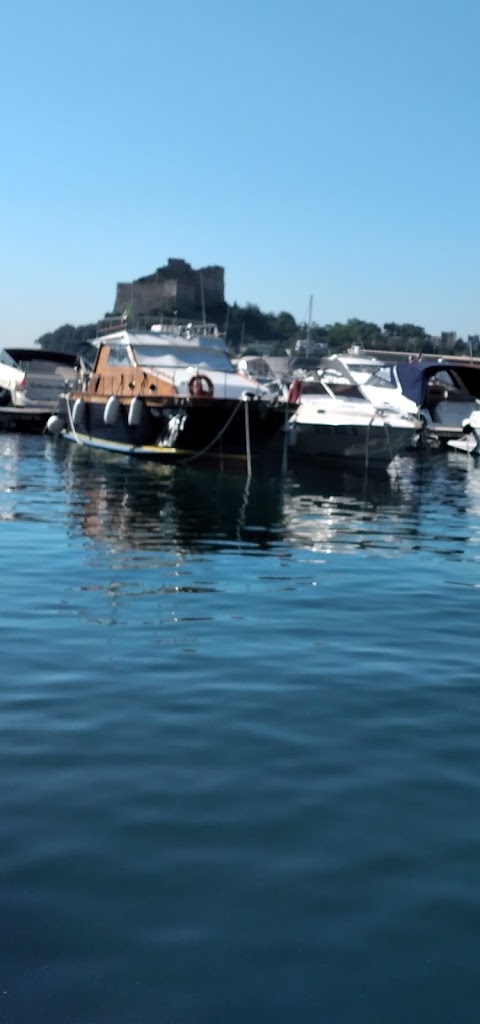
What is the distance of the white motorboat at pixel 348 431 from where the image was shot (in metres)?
26.3

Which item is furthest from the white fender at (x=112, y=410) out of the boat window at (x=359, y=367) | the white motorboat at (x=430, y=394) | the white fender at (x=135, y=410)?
the boat window at (x=359, y=367)

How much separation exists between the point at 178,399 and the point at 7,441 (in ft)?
38.6

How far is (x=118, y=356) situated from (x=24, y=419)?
12970mm

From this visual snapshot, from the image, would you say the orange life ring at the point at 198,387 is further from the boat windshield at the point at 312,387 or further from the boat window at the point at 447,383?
the boat window at the point at 447,383

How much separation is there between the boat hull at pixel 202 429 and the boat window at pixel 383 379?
10283mm

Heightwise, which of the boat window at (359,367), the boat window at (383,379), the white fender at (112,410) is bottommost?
the white fender at (112,410)

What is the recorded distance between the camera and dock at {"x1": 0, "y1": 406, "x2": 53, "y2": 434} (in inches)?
1571

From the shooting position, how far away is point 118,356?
92.6 ft

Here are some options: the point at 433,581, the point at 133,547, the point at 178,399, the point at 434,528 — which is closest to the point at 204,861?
the point at 433,581

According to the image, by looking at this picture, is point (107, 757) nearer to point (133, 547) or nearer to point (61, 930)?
point (61, 930)

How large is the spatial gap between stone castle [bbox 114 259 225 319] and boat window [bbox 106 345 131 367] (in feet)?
326

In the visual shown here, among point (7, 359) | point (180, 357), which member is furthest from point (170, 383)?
point (7, 359)

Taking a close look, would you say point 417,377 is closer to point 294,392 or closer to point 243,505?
point 294,392

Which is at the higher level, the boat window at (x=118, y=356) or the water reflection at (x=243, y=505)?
the boat window at (x=118, y=356)
